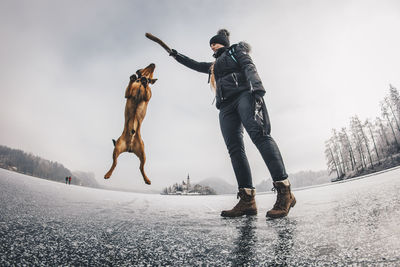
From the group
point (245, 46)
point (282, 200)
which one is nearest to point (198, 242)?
point (282, 200)

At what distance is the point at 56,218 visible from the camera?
57.6 inches

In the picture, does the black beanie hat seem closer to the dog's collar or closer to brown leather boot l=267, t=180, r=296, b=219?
the dog's collar

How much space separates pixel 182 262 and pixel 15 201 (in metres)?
1.91

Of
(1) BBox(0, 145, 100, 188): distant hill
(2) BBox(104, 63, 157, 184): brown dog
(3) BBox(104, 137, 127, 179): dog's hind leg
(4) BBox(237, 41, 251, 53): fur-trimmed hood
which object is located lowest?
(3) BBox(104, 137, 127, 179): dog's hind leg

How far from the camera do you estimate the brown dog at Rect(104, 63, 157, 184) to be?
311 centimetres

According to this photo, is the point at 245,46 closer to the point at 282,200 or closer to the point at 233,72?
the point at 233,72

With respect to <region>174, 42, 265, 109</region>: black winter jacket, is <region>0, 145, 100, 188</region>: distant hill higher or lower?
higher

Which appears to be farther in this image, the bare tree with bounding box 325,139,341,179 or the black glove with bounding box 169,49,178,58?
the bare tree with bounding box 325,139,341,179

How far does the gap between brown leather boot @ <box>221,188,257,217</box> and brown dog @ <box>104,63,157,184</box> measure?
1557 millimetres

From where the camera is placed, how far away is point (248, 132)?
226cm

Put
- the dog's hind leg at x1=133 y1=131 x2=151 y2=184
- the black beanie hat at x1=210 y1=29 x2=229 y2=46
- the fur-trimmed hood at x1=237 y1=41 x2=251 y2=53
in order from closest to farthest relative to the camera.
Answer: the fur-trimmed hood at x1=237 y1=41 x2=251 y2=53 < the black beanie hat at x1=210 y1=29 x2=229 y2=46 < the dog's hind leg at x1=133 y1=131 x2=151 y2=184

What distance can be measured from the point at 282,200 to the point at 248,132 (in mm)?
826

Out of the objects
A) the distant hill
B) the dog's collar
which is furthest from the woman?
the distant hill

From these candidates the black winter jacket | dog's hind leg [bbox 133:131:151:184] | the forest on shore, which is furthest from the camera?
the forest on shore
